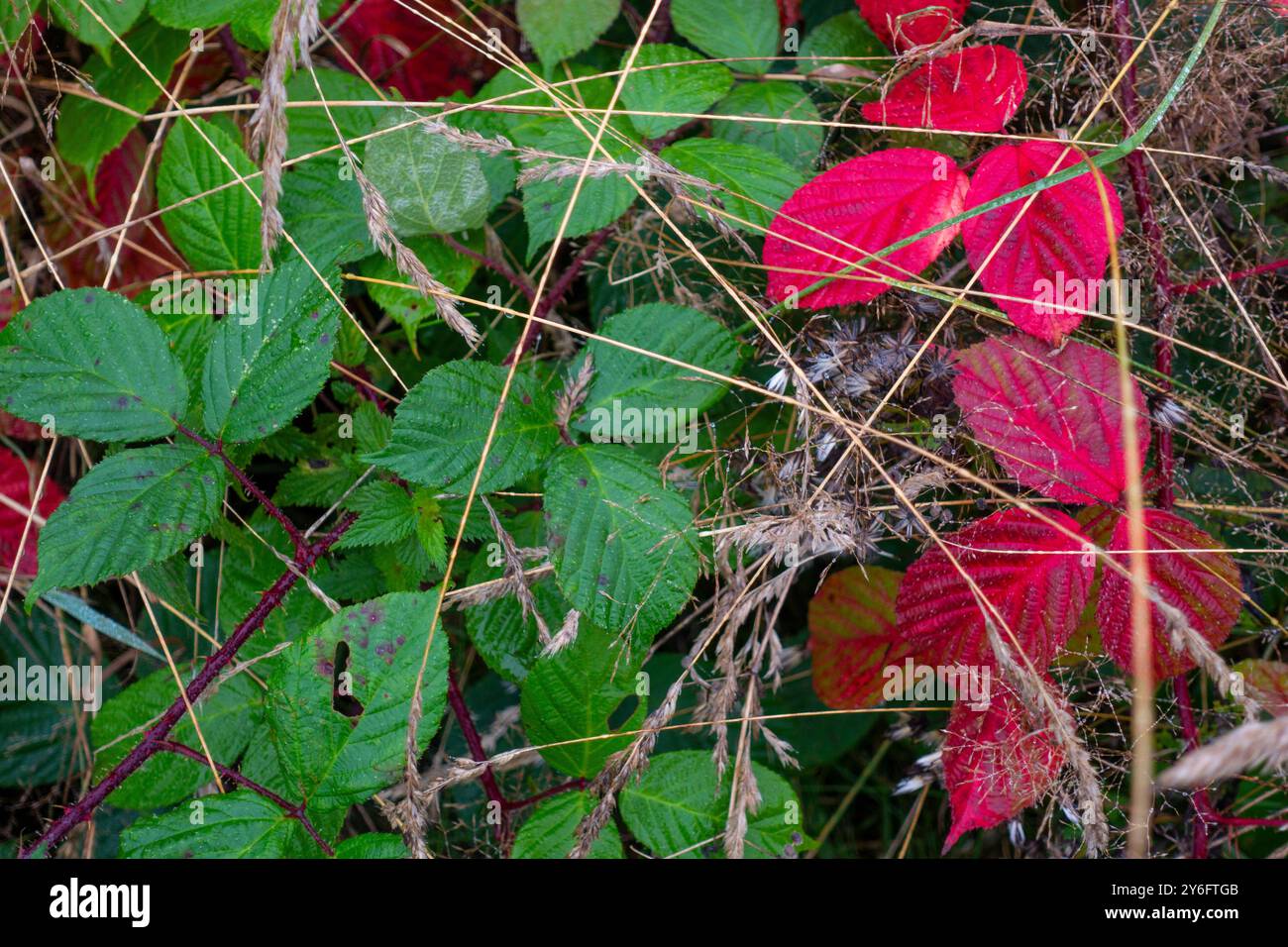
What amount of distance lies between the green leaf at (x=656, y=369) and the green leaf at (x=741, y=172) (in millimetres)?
175

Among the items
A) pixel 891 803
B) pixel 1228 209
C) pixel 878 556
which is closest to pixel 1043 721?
pixel 878 556

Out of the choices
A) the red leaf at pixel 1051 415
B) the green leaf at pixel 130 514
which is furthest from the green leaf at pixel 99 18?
the red leaf at pixel 1051 415

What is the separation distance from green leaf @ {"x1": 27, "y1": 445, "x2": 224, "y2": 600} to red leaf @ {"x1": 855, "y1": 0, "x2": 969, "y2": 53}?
40.5 inches

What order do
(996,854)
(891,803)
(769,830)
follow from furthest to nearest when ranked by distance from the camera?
(891,803) < (996,854) < (769,830)

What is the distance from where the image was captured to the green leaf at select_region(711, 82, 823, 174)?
4.49ft

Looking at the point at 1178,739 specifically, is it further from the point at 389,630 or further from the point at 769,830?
the point at 389,630

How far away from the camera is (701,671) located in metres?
1.55

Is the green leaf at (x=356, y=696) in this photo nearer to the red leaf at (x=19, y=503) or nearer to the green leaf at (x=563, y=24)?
the red leaf at (x=19, y=503)

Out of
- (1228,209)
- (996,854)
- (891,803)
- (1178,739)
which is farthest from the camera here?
(891,803)

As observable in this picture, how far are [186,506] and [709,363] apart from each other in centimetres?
64

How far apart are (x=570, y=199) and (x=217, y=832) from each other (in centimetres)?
87

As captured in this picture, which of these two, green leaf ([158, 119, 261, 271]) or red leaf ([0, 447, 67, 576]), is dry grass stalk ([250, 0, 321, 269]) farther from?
red leaf ([0, 447, 67, 576])

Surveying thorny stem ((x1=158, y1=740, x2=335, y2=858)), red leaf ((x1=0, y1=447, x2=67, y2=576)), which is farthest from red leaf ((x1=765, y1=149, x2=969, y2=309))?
red leaf ((x1=0, y1=447, x2=67, y2=576))
